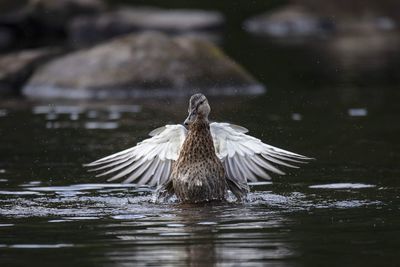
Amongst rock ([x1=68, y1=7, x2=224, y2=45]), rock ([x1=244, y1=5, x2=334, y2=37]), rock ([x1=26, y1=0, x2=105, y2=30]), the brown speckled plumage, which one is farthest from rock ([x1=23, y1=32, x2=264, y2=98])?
rock ([x1=244, y1=5, x2=334, y2=37])

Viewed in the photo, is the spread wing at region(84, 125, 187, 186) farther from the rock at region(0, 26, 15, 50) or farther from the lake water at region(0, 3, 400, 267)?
the rock at region(0, 26, 15, 50)

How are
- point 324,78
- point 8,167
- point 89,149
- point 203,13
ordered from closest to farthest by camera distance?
point 8,167 < point 89,149 < point 324,78 < point 203,13

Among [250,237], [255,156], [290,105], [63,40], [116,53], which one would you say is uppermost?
[63,40]

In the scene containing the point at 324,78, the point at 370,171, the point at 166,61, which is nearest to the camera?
the point at 370,171

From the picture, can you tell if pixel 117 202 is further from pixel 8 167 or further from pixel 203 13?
pixel 203 13

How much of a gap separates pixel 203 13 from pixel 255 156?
75.0ft

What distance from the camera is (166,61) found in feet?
57.4

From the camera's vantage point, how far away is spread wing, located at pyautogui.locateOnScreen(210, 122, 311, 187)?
950 centimetres

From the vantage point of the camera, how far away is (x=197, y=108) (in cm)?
919

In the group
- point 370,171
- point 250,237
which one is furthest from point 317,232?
point 370,171

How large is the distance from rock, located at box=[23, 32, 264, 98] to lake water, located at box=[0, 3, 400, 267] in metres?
0.82

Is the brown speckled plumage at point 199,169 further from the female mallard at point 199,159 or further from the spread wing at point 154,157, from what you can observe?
the spread wing at point 154,157

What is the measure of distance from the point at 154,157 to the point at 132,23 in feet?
66.4

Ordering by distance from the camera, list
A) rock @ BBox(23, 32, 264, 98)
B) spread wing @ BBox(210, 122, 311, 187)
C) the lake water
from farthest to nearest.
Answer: rock @ BBox(23, 32, 264, 98), spread wing @ BBox(210, 122, 311, 187), the lake water
